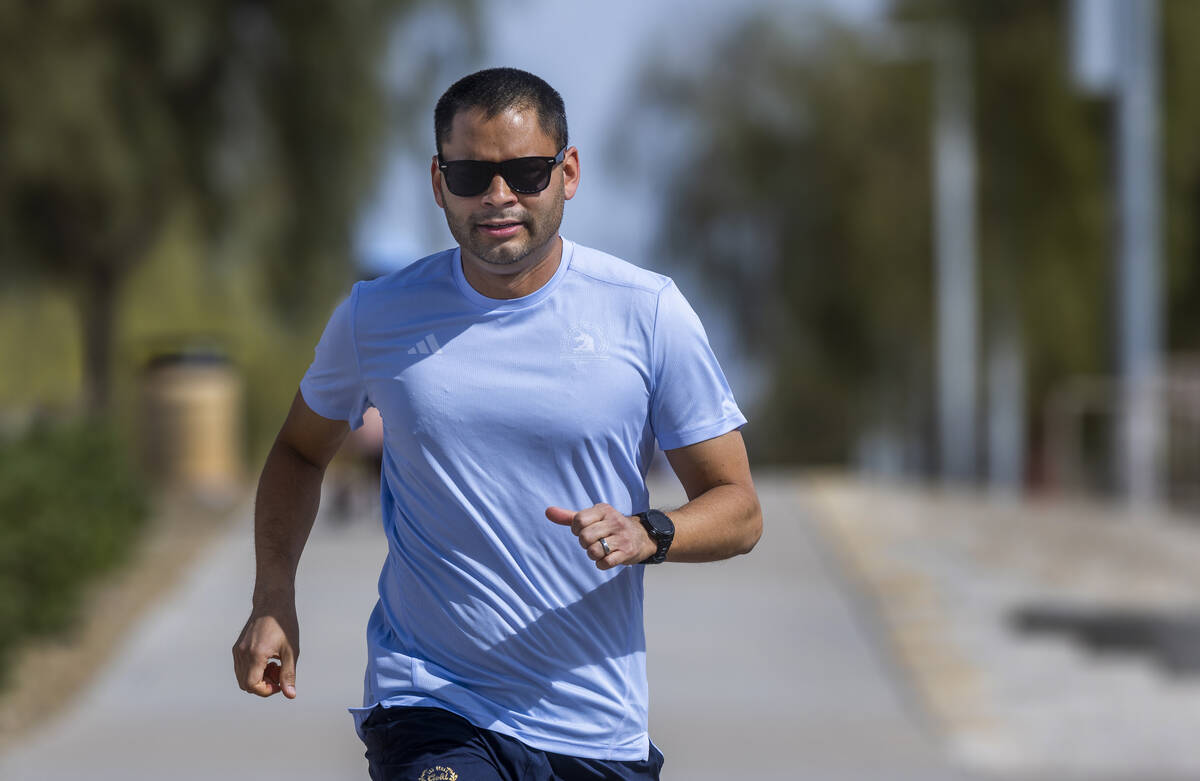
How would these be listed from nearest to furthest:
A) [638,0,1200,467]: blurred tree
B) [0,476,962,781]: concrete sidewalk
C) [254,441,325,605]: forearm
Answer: [254,441,325,605]: forearm < [0,476,962,781]: concrete sidewalk < [638,0,1200,467]: blurred tree

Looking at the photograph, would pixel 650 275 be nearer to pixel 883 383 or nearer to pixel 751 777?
pixel 751 777

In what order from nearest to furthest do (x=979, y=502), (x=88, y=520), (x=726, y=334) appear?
(x=88, y=520)
(x=979, y=502)
(x=726, y=334)

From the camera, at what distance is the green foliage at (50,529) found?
10.2 metres

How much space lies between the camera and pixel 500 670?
3.25 m

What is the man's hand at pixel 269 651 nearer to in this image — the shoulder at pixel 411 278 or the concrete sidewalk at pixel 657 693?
the shoulder at pixel 411 278

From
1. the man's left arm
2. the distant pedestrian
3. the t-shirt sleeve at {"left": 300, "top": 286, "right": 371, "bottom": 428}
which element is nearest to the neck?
the distant pedestrian

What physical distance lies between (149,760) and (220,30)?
8.81m

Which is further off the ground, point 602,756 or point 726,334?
point 602,756

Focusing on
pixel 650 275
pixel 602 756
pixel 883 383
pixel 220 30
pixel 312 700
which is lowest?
pixel 883 383

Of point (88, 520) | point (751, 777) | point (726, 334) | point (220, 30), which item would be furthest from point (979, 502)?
point (726, 334)

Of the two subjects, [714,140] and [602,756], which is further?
[714,140]

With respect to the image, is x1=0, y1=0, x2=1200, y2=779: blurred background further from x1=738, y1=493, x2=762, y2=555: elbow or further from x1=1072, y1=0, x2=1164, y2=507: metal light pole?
x1=738, y1=493, x2=762, y2=555: elbow

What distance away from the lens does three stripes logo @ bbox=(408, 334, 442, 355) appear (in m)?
3.24

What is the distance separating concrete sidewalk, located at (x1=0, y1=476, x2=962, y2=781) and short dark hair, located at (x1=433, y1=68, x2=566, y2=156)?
545 centimetres
